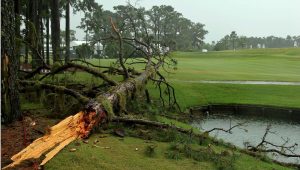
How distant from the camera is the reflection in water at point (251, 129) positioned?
11.1 m

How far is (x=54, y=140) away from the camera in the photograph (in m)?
4.90

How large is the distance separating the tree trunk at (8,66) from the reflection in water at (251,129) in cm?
550

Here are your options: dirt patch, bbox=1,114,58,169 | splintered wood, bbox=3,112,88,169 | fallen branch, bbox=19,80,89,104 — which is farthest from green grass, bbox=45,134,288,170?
fallen branch, bbox=19,80,89,104

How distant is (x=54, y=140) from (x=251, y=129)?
9517 mm

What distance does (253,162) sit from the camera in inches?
252

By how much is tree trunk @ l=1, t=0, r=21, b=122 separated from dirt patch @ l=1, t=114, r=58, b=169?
9.3 inches

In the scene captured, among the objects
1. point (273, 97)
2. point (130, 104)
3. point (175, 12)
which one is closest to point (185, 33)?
point (175, 12)

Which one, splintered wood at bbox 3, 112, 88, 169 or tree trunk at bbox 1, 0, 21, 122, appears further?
tree trunk at bbox 1, 0, 21, 122

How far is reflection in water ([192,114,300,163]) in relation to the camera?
435 inches

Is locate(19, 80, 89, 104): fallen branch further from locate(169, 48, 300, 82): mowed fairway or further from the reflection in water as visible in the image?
locate(169, 48, 300, 82): mowed fairway

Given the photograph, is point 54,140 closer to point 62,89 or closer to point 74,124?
point 74,124

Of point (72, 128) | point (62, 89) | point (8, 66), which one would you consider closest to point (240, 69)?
point (62, 89)

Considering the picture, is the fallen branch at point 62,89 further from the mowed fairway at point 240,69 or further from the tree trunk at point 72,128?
the mowed fairway at point 240,69

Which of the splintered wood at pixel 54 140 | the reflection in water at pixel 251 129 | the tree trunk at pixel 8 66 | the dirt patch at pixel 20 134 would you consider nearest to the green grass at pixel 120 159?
the splintered wood at pixel 54 140
